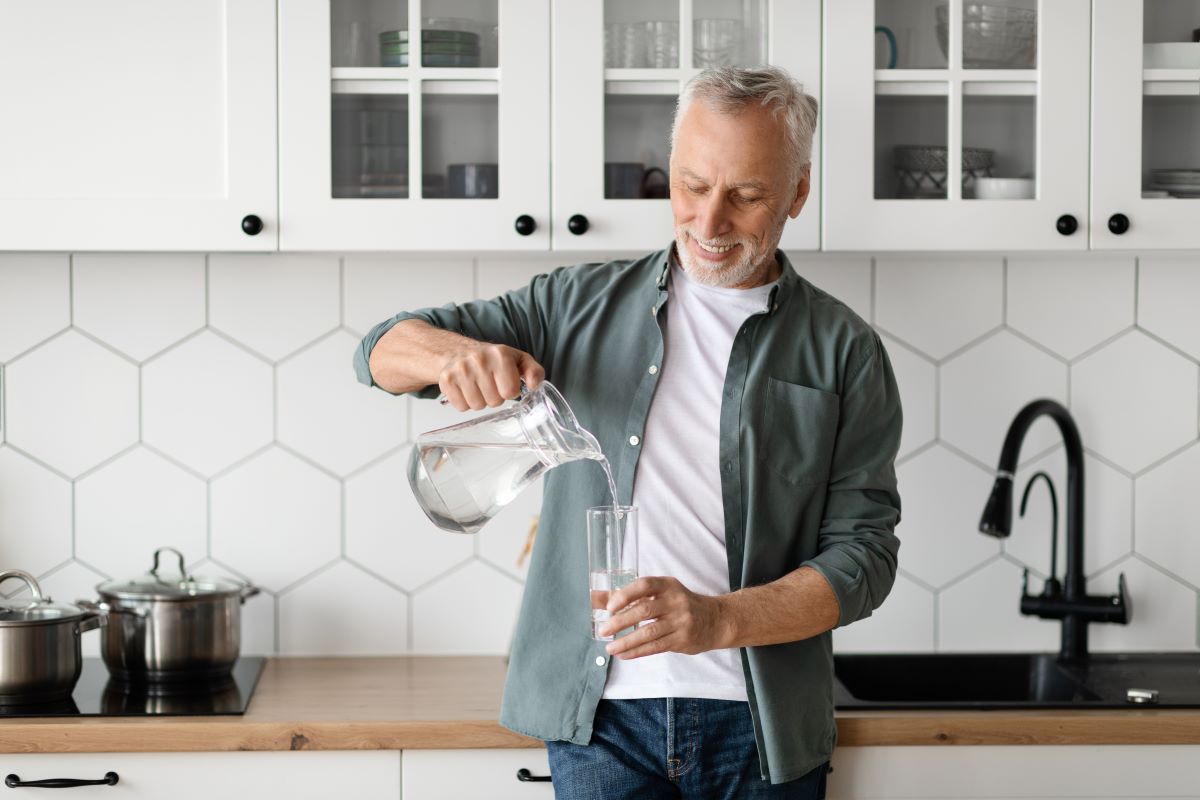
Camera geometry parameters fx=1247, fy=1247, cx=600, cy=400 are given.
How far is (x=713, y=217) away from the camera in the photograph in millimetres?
1567

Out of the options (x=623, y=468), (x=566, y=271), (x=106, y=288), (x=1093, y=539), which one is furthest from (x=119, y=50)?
(x=1093, y=539)

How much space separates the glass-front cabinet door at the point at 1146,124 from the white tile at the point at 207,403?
1476 millimetres

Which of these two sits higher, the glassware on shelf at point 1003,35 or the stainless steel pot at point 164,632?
the glassware on shelf at point 1003,35

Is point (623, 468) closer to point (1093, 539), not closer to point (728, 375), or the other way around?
point (728, 375)

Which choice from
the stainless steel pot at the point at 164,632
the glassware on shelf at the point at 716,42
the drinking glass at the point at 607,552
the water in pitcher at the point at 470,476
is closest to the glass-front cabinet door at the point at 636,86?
the glassware on shelf at the point at 716,42

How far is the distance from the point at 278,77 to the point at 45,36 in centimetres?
37

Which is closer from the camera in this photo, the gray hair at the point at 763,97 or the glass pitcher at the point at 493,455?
the glass pitcher at the point at 493,455

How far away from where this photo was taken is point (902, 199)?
1.97 m

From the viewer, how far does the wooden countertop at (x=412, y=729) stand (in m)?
1.79

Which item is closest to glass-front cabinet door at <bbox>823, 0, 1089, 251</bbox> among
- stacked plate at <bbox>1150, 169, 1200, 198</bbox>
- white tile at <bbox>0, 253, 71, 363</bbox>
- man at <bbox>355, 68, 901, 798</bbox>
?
stacked plate at <bbox>1150, 169, 1200, 198</bbox>

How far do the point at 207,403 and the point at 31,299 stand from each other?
0.37 m

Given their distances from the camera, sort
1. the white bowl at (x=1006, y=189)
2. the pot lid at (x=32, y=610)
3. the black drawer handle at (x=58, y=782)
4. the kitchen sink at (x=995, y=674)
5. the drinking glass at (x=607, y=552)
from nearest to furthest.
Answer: the drinking glass at (x=607, y=552)
the black drawer handle at (x=58, y=782)
the pot lid at (x=32, y=610)
the white bowl at (x=1006, y=189)
the kitchen sink at (x=995, y=674)

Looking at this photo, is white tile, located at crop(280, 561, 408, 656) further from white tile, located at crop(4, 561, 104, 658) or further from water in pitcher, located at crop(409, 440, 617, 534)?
water in pitcher, located at crop(409, 440, 617, 534)

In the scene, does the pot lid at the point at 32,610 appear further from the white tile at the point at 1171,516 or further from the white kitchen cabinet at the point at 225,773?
the white tile at the point at 1171,516
